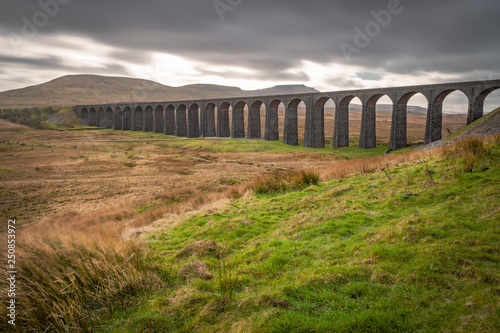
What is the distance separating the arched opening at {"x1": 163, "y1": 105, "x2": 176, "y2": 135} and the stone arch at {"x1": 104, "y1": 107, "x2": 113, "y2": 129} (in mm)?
29655

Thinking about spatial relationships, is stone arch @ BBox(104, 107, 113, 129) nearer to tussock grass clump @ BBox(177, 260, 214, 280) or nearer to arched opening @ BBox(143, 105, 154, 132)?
arched opening @ BBox(143, 105, 154, 132)

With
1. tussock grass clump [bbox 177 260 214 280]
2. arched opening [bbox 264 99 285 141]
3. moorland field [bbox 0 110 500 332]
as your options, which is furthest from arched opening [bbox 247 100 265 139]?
tussock grass clump [bbox 177 260 214 280]

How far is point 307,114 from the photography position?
155 feet

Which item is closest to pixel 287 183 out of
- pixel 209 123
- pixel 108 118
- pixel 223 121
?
pixel 223 121

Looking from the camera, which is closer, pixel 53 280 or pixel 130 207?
pixel 53 280

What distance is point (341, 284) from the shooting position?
14.0ft

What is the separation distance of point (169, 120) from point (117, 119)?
86.3 ft

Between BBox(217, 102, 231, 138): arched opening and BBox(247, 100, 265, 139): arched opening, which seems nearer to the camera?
BBox(247, 100, 265, 139): arched opening

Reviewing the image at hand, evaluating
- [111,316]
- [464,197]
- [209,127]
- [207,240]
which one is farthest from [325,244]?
[209,127]

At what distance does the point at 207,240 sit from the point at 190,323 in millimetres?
3427

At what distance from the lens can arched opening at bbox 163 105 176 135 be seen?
2847 inches

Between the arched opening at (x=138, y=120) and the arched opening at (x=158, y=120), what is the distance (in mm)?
9812

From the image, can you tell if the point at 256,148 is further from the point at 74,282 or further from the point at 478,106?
the point at 74,282

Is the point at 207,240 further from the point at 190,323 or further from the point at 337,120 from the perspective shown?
the point at 337,120
